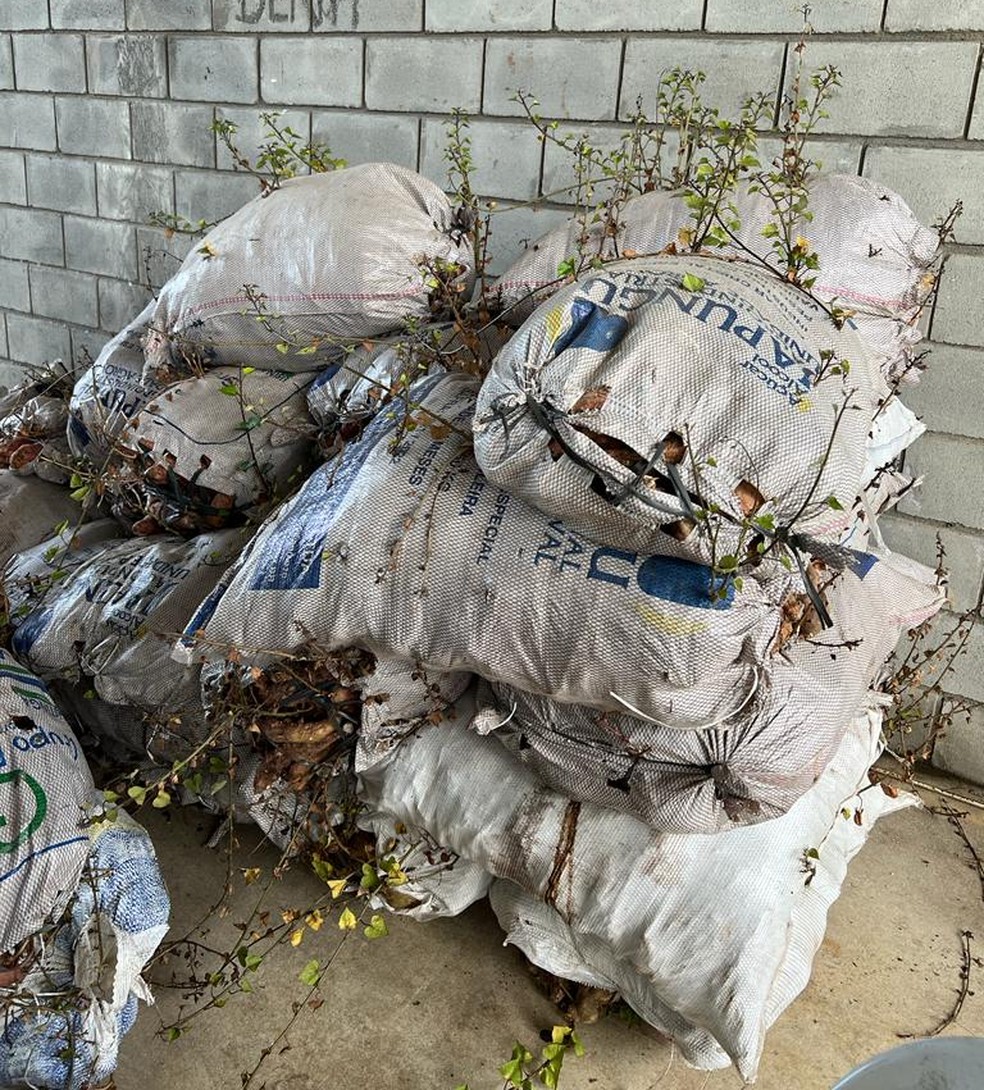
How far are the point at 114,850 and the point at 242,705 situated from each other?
263 millimetres

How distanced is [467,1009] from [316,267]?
4.42 feet

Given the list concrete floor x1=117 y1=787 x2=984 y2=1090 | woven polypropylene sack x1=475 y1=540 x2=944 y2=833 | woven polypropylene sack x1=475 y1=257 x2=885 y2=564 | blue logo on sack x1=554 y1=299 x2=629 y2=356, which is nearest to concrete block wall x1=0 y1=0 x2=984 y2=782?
concrete floor x1=117 y1=787 x2=984 y2=1090

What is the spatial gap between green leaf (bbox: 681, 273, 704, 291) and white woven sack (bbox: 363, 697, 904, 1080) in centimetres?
74

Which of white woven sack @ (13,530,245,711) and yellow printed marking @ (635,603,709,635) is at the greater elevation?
yellow printed marking @ (635,603,709,635)

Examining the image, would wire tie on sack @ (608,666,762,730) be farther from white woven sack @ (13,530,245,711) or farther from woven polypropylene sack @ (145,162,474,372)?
woven polypropylene sack @ (145,162,474,372)

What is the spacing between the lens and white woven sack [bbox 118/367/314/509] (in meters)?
1.94

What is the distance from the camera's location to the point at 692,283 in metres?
1.31

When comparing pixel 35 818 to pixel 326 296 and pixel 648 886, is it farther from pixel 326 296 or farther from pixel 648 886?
pixel 326 296

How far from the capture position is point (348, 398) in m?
1.87

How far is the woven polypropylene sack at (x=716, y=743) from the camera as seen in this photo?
1346mm

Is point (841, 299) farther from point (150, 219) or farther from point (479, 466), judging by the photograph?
point (150, 219)

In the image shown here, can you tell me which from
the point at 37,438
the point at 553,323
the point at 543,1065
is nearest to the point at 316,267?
the point at 553,323

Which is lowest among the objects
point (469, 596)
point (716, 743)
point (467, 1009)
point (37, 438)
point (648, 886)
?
point (467, 1009)

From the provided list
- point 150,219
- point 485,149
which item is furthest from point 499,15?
point 150,219
